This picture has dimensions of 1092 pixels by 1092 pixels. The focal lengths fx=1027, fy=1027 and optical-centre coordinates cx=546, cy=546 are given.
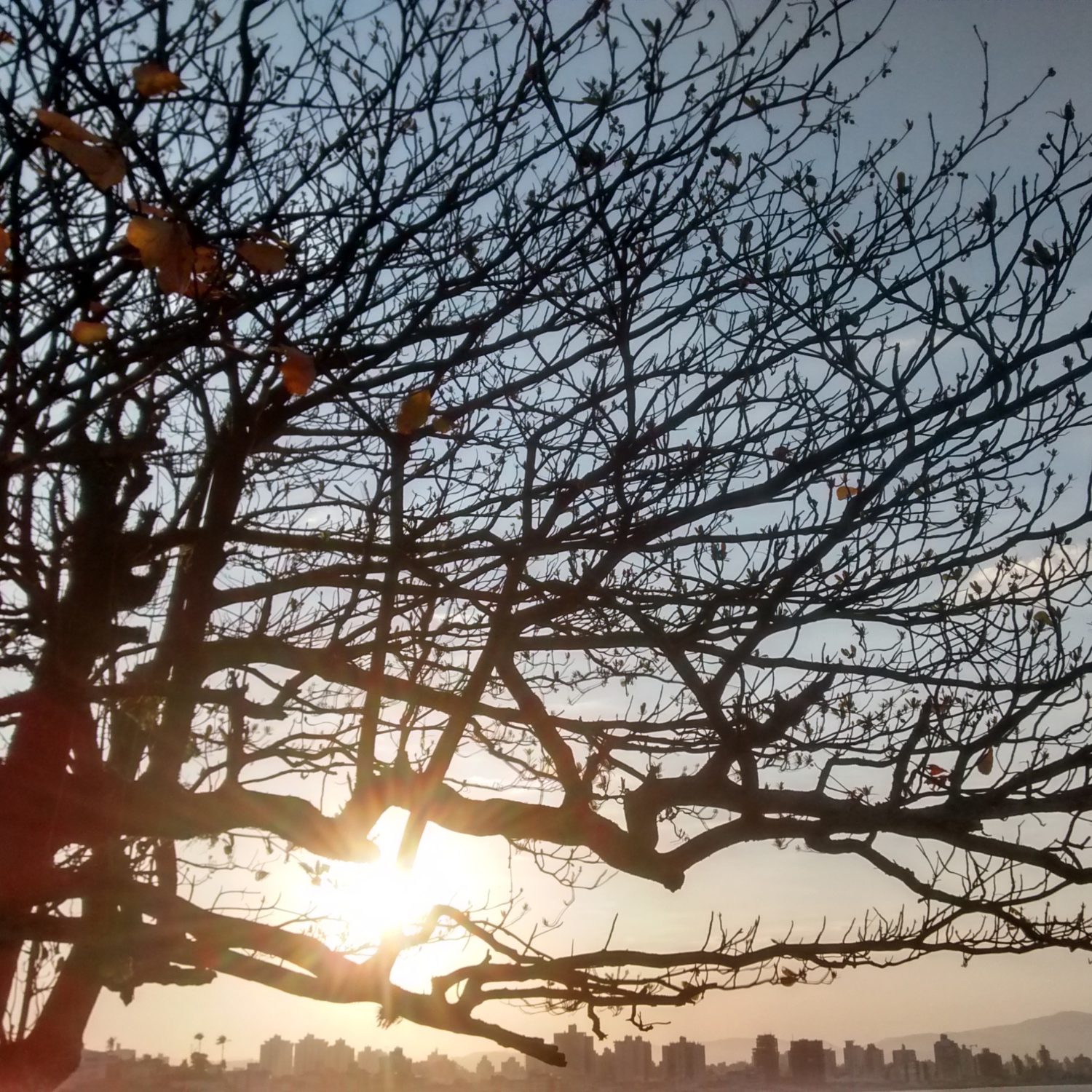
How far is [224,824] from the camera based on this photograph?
444cm

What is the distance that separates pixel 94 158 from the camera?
2588 mm

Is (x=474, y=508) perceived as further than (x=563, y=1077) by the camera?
Yes

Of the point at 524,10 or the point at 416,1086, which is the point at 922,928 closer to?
the point at 416,1086

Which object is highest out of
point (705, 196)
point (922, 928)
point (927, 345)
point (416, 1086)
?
point (705, 196)

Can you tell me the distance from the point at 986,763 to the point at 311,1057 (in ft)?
12.5

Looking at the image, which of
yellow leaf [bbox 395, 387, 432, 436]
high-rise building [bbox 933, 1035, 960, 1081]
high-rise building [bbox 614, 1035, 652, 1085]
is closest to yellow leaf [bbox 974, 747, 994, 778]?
high-rise building [bbox 614, 1035, 652, 1085]

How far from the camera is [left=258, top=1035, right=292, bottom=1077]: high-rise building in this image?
217 inches

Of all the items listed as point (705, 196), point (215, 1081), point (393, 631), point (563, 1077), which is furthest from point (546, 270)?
point (215, 1081)

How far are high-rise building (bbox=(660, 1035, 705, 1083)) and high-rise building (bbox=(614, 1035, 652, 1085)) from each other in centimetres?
10

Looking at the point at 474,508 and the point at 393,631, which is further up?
the point at 474,508

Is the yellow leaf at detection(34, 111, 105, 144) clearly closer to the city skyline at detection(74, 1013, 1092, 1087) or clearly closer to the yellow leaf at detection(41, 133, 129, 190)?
the yellow leaf at detection(41, 133, 129, 190)

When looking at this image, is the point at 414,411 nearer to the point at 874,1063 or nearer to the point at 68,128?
the point at 68,128

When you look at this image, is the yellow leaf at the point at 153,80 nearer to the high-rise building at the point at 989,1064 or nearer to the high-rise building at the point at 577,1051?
the high-rise building at the point at 577,1051

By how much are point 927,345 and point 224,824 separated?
3532mm
